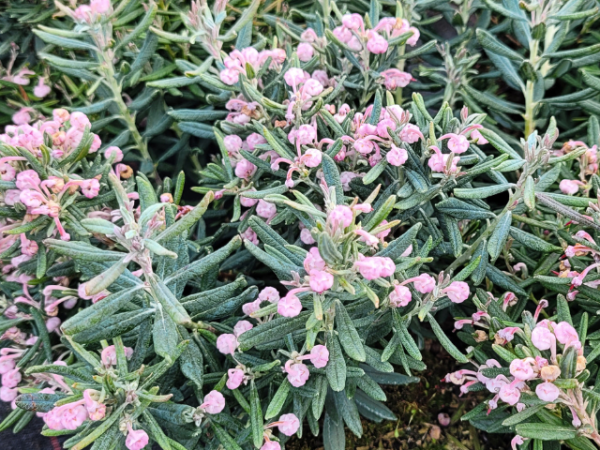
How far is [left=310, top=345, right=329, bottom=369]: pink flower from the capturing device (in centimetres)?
109

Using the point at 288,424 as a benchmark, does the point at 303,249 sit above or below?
above

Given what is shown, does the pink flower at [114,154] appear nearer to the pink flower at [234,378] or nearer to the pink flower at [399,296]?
the pink flower at [234,378]

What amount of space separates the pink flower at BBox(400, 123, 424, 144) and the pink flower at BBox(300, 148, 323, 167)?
0.21 metres

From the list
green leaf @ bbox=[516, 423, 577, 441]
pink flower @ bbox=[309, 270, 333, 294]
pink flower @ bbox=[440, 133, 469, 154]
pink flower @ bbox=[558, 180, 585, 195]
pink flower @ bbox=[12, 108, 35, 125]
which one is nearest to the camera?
pink flower @ bbox=[309, 270, 333, 294]

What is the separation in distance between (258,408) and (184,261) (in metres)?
0.40

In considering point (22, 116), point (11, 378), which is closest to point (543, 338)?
point (11, 378)

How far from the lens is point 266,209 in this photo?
52.7 inches

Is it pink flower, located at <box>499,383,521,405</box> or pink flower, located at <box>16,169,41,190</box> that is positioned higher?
pink flower, located at <box>16,169,41,190</box>

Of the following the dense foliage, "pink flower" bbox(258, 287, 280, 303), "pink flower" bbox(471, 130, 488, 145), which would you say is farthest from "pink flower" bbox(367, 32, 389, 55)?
"pink flower" bbox(258, 287, 280, 303)

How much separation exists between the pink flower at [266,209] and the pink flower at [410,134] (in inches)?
15.2

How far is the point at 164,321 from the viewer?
1120 mm

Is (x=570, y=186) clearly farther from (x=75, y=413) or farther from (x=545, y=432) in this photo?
(x=75, y=413)

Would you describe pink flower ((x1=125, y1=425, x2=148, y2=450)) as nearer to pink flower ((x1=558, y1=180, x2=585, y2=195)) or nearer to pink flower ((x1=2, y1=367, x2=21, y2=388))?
pink flower ((x1=2, y1=367, x2=21, y2=388))

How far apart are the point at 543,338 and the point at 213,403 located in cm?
74
